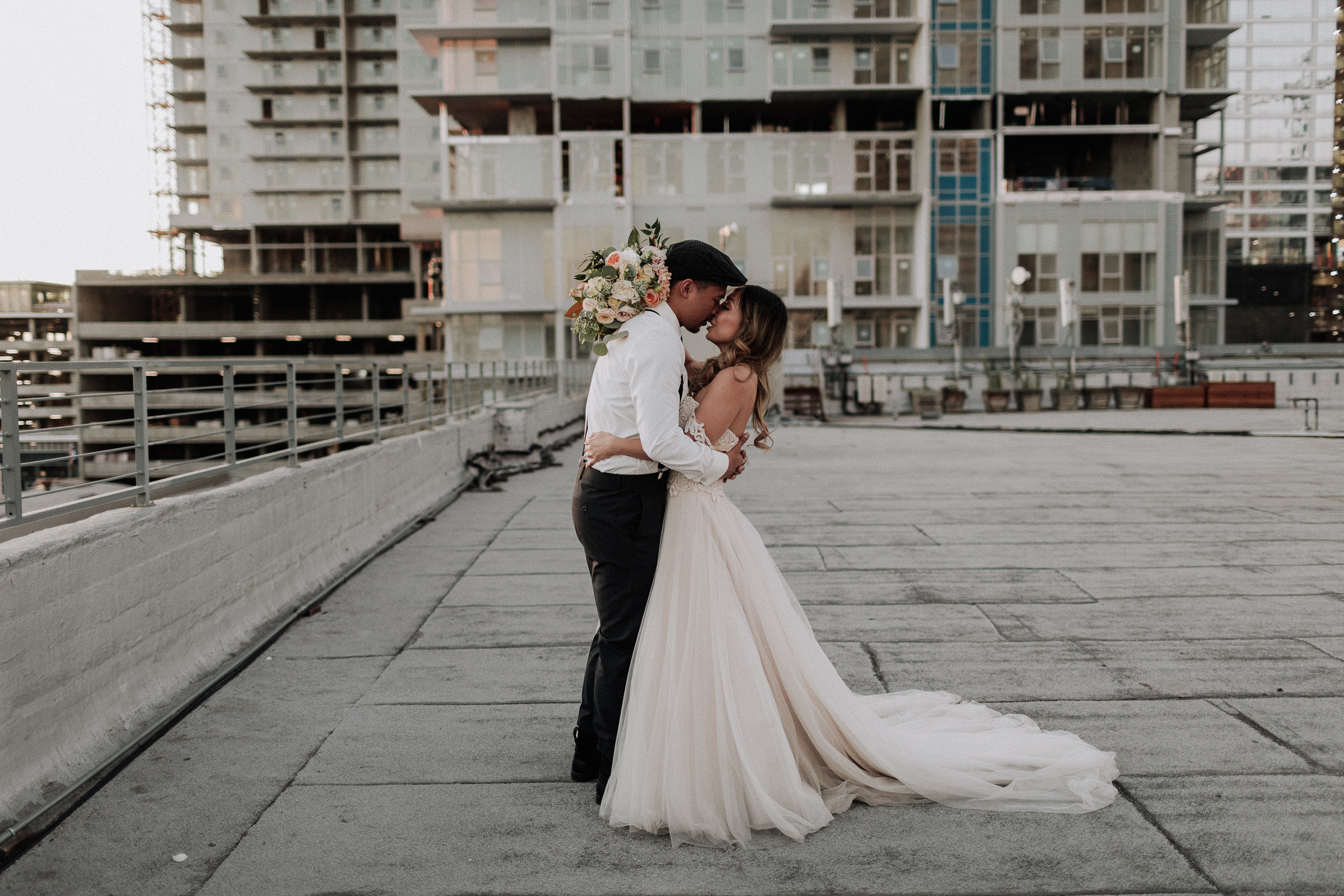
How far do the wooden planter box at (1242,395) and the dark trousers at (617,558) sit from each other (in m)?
32.8

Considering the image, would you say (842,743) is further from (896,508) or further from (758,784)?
(896,508)

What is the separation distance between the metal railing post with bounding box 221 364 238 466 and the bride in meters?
3.74

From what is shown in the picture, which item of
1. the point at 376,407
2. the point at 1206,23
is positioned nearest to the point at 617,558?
the point at 376,407

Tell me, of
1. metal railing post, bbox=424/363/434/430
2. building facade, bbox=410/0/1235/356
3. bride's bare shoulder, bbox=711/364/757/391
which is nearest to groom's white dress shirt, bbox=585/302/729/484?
bride's bare shoulder, bbox=711/364/757/391

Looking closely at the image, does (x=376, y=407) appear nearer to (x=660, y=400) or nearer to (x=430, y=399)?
(x=430, y=399)

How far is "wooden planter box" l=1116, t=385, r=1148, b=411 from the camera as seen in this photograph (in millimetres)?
32812

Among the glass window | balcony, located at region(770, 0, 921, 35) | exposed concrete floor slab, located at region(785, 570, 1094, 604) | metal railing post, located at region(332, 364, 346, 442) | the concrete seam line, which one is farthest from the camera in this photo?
A: the glass window

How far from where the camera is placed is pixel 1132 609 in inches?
269

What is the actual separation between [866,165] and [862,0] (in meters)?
7.36

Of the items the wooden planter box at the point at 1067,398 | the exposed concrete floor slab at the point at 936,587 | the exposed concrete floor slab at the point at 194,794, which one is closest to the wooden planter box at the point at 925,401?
the wooden planter box at the point at 1067,398

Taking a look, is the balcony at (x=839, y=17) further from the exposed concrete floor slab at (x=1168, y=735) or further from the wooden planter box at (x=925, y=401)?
the exposed concrete floor slab at (x=1168, y=735)

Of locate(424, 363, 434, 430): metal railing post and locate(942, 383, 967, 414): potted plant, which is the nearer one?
locate(424, 363, 434, 430): metal railing post

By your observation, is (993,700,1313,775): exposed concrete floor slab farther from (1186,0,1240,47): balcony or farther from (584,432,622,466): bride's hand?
(1186,0,1240,47): balcony

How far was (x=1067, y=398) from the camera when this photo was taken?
108 ft
